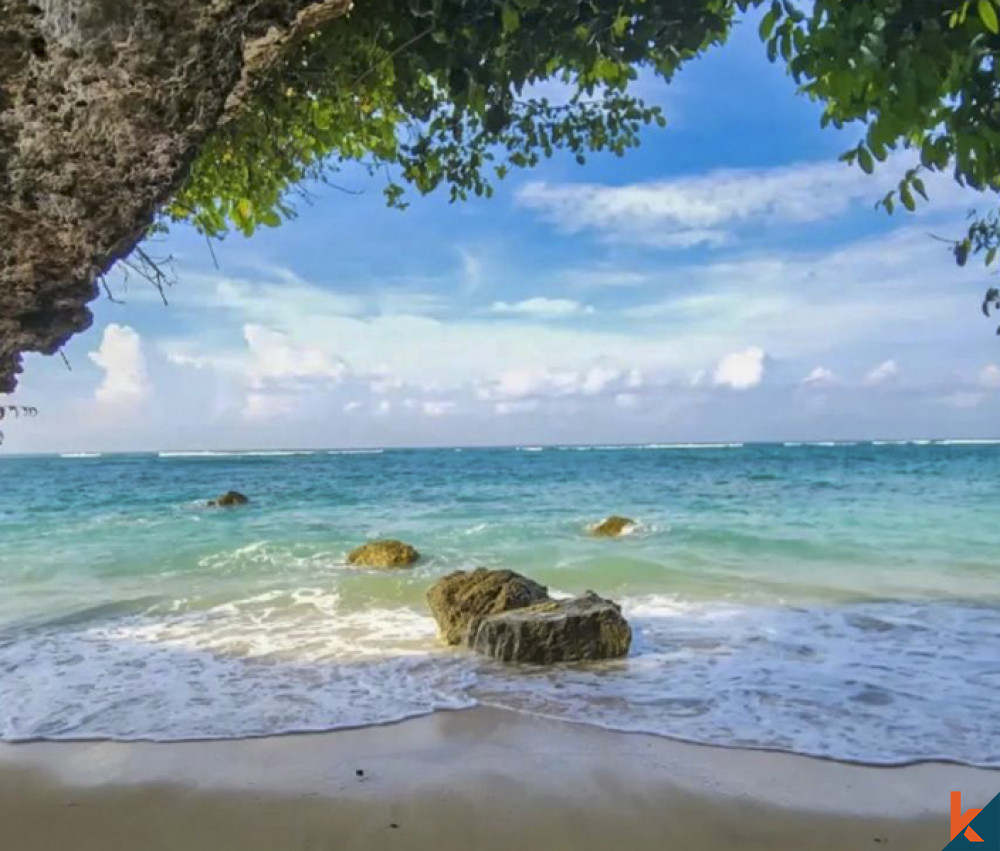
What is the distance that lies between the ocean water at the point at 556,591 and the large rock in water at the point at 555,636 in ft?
0.59

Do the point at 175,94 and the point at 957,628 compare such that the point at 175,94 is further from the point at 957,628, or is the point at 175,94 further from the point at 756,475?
the point at 756,475

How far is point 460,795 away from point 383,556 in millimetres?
8811

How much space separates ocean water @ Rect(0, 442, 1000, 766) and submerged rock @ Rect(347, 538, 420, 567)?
0.24 metres

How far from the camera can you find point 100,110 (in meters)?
1.95

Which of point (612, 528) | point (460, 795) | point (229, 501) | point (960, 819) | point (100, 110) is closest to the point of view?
point (100, 110)

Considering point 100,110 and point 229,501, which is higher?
point 100,110

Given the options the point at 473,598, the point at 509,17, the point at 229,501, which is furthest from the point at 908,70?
the point at 229,501

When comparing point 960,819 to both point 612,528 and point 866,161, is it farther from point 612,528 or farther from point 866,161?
point 612,528

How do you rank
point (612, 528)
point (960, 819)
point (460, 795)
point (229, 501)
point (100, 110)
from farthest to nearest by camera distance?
1. point (229, 501)
2. point (612, 528)
3. point (460, 795)
4. point (960, 819)
5. point (100, 110)

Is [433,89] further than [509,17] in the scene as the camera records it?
Yes

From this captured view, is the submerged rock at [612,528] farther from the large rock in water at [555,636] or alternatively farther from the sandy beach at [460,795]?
the sandy beach at [460,795]

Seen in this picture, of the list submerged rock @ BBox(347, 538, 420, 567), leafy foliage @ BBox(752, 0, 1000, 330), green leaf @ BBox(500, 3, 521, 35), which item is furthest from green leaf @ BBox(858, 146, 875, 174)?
submerged rock @ BBox(347, 538, 420, 567)

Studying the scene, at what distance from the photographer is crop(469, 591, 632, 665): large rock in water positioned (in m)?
6.33

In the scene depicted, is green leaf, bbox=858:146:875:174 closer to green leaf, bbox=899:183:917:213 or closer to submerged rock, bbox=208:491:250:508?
green leaf, bbox=899:183:917:213
